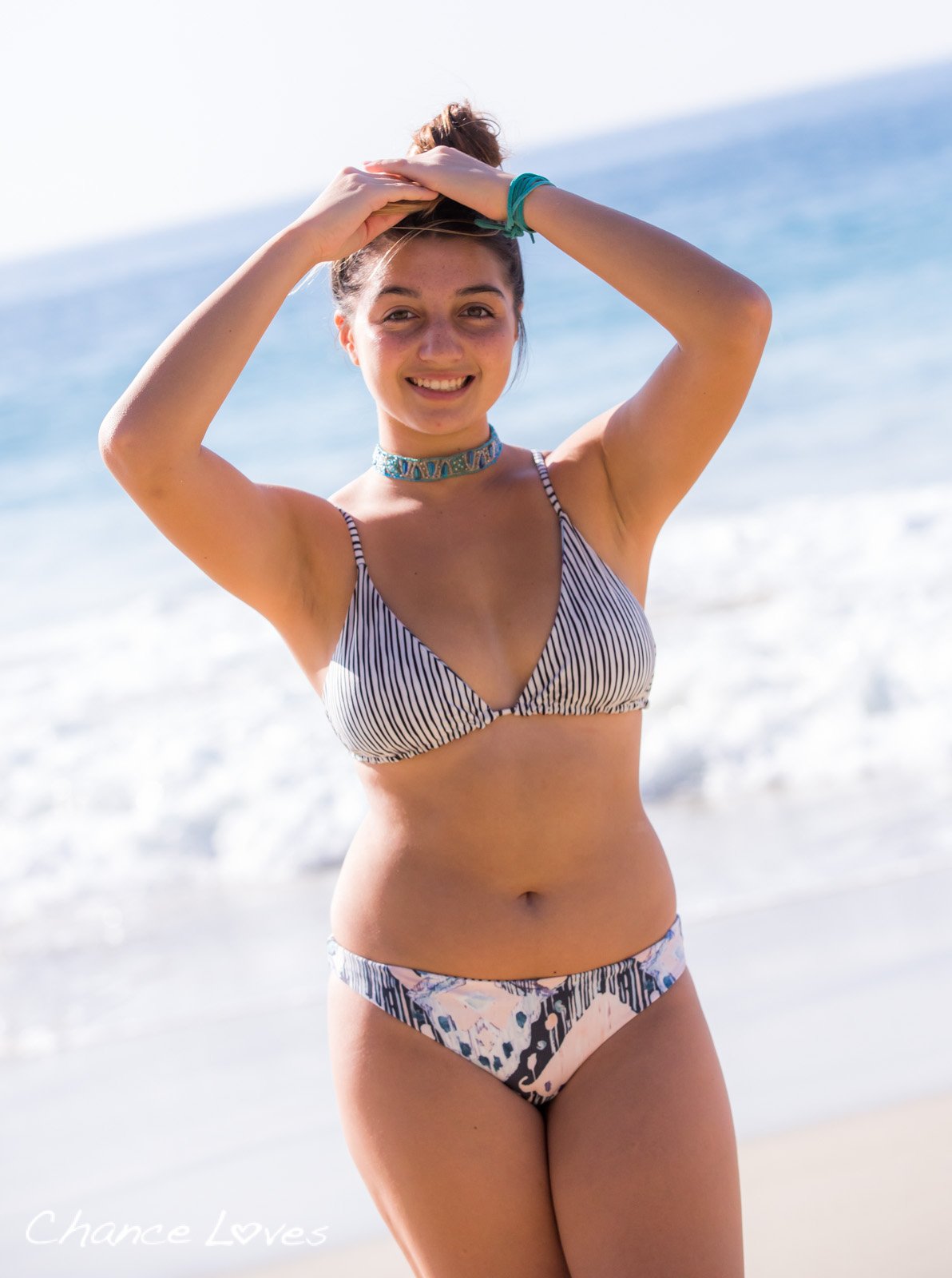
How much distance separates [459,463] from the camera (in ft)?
8.55

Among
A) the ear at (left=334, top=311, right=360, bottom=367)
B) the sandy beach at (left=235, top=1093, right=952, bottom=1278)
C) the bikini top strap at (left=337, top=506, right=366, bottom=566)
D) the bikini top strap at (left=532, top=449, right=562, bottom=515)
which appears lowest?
the sandy beach at (left=235, top=1093, right=952, bottom=1278)

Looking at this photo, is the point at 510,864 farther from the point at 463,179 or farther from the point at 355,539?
the point at 463,179

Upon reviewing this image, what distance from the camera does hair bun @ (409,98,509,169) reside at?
106 inches

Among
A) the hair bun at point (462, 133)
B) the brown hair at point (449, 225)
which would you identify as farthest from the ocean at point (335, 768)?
the hair bun at point (462, 133)

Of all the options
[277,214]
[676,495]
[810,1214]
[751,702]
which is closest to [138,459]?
[676,495]

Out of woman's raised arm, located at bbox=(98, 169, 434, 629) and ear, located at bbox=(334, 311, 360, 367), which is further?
ear, located at bbox=(334, 311, 360, 367)

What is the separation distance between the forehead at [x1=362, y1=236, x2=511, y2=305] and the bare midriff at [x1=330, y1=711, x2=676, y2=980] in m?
0.77

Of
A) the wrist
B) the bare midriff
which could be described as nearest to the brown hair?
the wrist

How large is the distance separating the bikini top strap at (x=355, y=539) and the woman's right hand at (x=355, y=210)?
0.45 m

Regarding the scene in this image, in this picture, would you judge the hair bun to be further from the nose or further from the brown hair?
the nose

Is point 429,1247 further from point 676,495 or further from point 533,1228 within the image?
point 676,495

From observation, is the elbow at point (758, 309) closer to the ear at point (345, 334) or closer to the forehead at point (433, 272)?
the forehead at point (433, 272)

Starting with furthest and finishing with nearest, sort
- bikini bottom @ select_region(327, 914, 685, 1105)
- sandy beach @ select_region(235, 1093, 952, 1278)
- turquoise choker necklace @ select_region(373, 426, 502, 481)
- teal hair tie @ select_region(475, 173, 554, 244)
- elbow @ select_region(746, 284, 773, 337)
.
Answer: sandy beach @ select_region(235, 1093, 952, 1278) < turquoise choker necklace @ select_region(373, 426, 502, 481) < teal hair tie @ select_region(475, 173, 554, 244) < elbow @ select_region(746, 284, 773, 337) < bikini bottom @ select_region(327, 914, 685, 1105)

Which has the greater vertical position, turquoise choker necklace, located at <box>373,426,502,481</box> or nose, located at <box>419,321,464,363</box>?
nose, located at <box>419,321,464,363</box>
